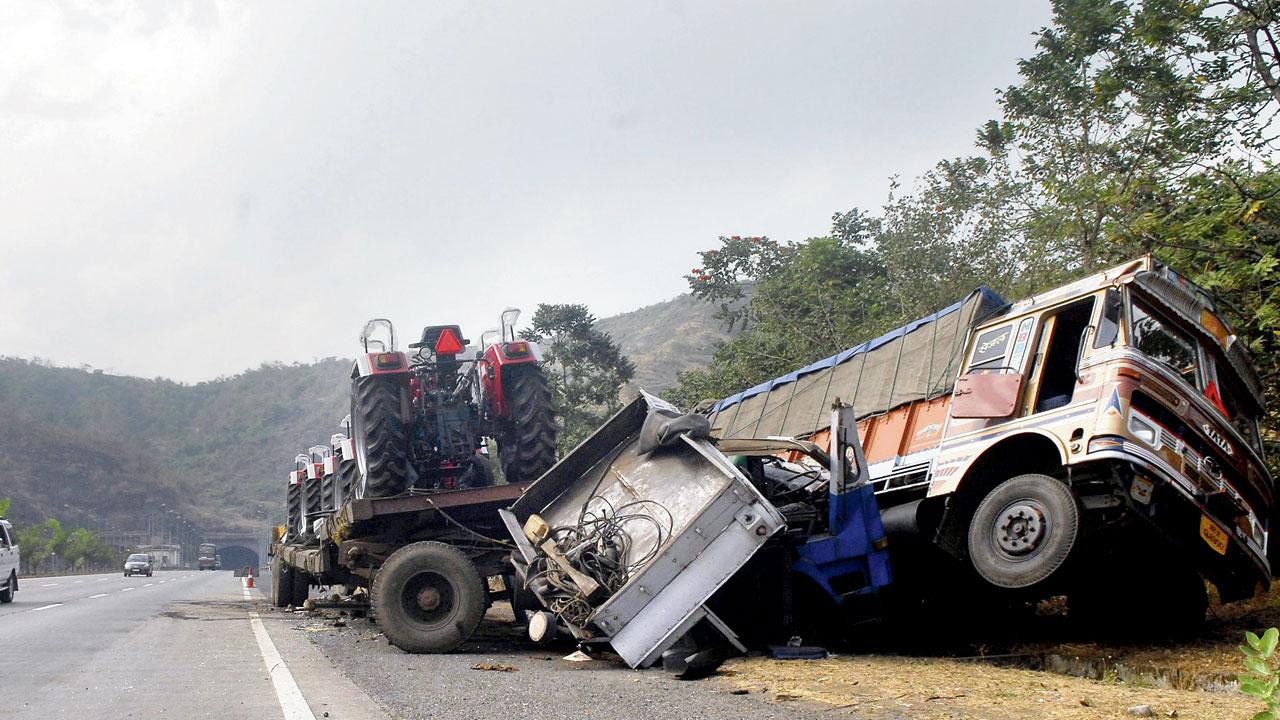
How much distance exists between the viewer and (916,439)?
9203mm

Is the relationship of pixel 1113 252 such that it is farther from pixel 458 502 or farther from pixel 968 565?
pixel 458 502

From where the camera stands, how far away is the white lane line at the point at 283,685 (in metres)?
5.94

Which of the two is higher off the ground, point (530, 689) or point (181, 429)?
point (181, 429)

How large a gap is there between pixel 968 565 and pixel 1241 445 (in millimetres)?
2108

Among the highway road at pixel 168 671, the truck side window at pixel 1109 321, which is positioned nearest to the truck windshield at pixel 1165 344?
the truck side window at pixel 1109 321

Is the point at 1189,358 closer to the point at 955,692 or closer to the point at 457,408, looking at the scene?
the point at 955,692

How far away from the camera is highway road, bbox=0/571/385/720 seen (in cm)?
622

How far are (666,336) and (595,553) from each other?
138559 millimetres

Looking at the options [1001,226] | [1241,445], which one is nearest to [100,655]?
[1241,445]

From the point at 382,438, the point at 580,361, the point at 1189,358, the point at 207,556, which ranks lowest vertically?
the point at 207,556

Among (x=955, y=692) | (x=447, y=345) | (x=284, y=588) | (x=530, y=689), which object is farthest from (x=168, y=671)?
(x=284, y=588)

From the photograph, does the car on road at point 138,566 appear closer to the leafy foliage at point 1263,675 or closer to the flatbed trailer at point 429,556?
the flatbed trailer at point 429,556

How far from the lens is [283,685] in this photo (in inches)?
278

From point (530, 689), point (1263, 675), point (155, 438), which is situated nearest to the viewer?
point (1263, 675)
